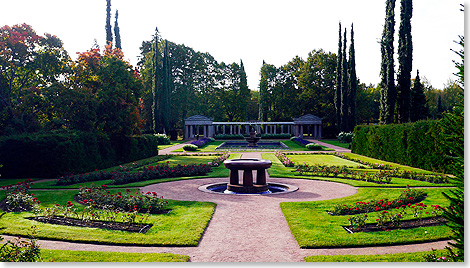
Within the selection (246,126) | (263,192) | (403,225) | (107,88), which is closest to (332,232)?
(403,225)

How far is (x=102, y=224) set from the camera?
852 centimetres

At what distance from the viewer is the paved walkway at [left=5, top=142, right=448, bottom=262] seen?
654 cm

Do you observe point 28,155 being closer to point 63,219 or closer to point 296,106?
point 63,219

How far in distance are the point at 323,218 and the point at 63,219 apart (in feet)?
22.2

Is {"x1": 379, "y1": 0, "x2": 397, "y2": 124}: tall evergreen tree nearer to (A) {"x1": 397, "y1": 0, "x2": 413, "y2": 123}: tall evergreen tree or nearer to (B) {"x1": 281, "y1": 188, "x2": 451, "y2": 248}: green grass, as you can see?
(A) {"x1": 397, "y1": 0, "x2": 413, "y2": 123}: tall evergreen tree

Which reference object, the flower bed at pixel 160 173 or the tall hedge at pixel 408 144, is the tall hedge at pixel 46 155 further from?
the tall hedge at pixel 408 144

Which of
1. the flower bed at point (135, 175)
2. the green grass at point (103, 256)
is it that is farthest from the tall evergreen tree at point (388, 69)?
the green grass at point (103, 256)

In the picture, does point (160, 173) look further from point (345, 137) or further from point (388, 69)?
point (345, 137)

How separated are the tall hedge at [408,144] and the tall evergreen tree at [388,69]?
231cm

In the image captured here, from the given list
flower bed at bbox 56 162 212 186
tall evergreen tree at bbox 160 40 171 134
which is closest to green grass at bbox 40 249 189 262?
flower bed at bbox 56 162 212 186

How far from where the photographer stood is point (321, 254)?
6.54 meters

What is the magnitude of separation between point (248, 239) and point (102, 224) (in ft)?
12.1

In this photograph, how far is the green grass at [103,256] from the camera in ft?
19.8

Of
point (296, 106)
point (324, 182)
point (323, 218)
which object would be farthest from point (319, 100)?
point (323, 218)
